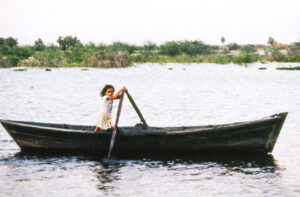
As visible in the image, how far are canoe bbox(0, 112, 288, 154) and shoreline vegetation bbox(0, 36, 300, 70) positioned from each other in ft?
128

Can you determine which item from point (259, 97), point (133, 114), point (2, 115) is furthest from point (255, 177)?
point (259, 97)

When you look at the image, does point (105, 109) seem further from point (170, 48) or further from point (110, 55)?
point (170, 48)

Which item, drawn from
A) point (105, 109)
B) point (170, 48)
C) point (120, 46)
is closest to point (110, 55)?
point (120, 46)

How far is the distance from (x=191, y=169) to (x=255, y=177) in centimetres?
141

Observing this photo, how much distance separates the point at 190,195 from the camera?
8.44m

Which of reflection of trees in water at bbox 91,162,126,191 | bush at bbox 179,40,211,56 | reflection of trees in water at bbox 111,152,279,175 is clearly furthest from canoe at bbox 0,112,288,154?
bush at bbox 179,40,211,56

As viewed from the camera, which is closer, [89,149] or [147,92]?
[89,149]

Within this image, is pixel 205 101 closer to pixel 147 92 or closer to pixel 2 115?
pixel 147 92

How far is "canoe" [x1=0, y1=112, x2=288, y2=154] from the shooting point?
10.7 metres

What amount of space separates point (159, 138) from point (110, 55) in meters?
39.7

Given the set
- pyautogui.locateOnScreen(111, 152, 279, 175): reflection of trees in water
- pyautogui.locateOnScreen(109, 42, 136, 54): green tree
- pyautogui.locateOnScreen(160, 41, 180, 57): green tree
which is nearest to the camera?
pyautogui.locateOnScreen(111, 152, 279, 175): reflection of trees in water

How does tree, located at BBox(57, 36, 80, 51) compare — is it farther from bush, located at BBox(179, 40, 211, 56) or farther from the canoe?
the canoe

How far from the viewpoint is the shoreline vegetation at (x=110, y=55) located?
5197cm

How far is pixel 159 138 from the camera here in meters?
11.0
